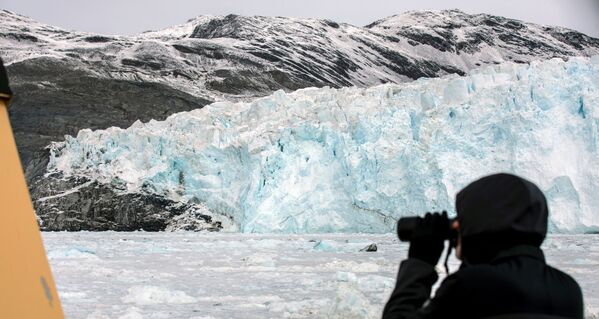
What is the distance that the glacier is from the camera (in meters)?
21.8

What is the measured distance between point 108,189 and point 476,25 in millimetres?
117506

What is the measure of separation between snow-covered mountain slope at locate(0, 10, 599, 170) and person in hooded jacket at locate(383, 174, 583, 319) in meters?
43.5

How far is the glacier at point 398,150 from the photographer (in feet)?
71.6

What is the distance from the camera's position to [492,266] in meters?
1.06

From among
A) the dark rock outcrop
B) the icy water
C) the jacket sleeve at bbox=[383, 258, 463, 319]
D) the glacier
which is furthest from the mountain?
the jacket sleeve at bbox=[383, 258, 463, 319]

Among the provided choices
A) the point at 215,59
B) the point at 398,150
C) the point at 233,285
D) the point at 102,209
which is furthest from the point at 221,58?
the point at 233,285

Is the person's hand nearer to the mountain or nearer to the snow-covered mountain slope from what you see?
the mountain

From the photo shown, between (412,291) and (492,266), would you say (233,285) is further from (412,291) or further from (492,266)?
(492,266)

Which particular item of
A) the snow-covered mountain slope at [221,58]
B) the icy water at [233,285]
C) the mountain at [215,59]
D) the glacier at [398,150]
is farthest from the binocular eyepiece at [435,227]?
the snow-covered mountain slope at [221,58]

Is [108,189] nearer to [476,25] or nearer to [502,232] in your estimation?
[502,232]

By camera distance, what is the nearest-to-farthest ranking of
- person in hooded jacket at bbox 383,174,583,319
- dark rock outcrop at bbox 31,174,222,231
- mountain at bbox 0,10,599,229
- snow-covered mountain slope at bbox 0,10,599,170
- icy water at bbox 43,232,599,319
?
1. person in hooded jacket at bbox 383,174,583,319
2. icy water at bbox 43,232,599,319
3. dark rock outcrop at bbox 31,174,222,231
4. mountain at bbox 0,10,599,229
5. snow-covered mountain slope at bbox 0,10,599,170

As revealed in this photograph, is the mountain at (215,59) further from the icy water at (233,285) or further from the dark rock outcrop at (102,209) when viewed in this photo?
the icy water at (233,285)

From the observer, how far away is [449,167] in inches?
882

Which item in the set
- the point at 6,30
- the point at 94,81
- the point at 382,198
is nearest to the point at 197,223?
the point at 382,198
